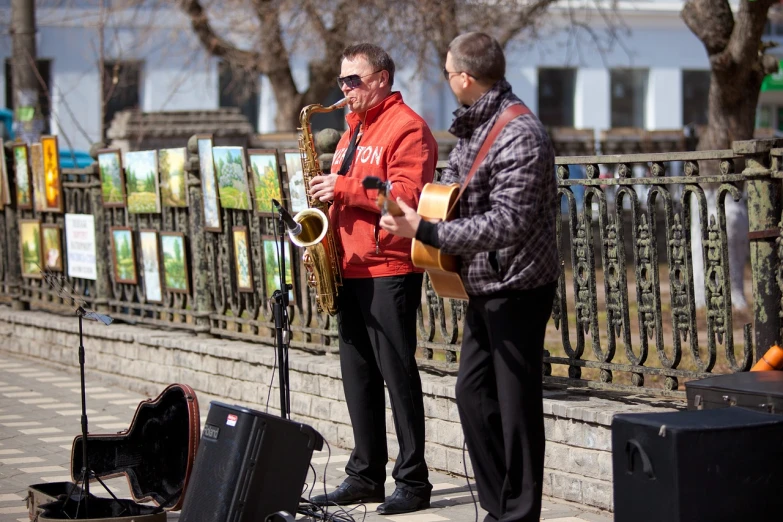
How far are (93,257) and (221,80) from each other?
21.2 m

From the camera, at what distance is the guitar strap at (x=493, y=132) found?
4316 mm

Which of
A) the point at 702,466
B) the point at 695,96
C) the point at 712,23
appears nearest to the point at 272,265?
the point at 702,466

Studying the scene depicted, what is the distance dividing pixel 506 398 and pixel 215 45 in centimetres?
1481

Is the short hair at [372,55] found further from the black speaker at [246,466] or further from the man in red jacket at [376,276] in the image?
the black speaker at [246,466]

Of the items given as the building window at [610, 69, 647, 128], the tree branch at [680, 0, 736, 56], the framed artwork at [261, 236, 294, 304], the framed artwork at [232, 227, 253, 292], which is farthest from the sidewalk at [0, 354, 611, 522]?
the building window at [610, 69, 647, 128]

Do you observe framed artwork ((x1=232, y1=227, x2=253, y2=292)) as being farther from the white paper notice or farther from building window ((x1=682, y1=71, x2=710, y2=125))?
building window ((x1=682, y1=71, x2=710, y2=125))

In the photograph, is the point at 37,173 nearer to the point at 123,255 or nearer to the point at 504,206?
the point at 123,255

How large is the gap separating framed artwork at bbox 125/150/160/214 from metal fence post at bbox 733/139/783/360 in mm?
5055

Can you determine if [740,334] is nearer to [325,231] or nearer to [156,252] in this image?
[156,252]

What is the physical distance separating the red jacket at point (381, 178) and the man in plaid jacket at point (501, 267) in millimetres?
704

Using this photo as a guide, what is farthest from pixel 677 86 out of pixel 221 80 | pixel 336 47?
pixel 336 47

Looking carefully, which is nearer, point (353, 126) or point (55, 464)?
point (353, 126)

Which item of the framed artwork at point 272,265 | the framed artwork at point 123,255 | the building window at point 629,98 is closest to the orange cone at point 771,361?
the framed artwork at point 272,265

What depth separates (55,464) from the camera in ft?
21.7
